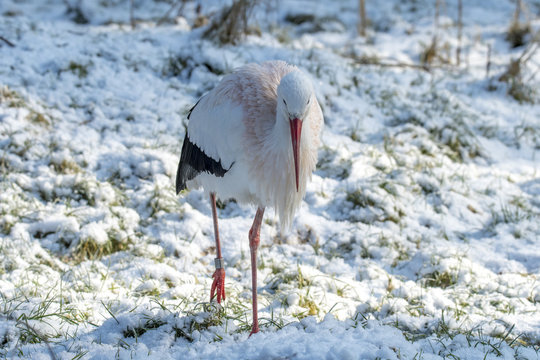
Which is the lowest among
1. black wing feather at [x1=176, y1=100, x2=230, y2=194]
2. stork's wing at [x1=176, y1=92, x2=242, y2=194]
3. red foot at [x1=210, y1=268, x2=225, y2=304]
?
red foot at [x1=210, y1=268, x2=225, y2=304]

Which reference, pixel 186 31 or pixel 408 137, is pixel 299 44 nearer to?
pixel 186 31

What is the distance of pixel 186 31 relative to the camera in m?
6.24

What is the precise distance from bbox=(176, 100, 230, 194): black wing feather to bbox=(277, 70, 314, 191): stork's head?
0.61 meters

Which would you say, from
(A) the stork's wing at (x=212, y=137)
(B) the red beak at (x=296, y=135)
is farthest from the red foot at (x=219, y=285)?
(B) the red beak at (x=296, y=135)

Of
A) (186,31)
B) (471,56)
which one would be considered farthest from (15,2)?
(471,56)

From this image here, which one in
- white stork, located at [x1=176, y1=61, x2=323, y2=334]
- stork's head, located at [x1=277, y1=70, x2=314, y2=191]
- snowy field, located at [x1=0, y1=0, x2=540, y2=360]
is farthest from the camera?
snowy field, located at [x1=0, y1=0, x2=540, y2=360]

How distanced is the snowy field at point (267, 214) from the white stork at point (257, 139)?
462mm

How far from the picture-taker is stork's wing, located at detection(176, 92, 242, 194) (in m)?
2.68

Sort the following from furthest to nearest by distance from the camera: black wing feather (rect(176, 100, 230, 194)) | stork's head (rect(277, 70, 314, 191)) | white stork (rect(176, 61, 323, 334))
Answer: black wing feather (rect(176, 100, 230, 194)) < white stork (rect(176, 61, 323, 334)) < stork's head (rect(277, 70, 314, 191))

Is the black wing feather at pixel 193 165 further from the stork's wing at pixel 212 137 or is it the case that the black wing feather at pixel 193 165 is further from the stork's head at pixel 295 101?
the stork's head at pixel 295 101

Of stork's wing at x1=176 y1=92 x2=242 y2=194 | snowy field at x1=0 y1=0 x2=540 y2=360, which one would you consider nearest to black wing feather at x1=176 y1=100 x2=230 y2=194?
stork's wing at x1=176 y1=92 x2=242 y2=194

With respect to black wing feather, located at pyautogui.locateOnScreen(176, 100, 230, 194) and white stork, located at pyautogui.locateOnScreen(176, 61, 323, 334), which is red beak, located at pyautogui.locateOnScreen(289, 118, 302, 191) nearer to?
white stork, located at pyautogui.locateOnScreen(176, 61, 323, 334)

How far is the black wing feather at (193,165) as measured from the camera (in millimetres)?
2910

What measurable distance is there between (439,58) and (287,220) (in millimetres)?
4820
